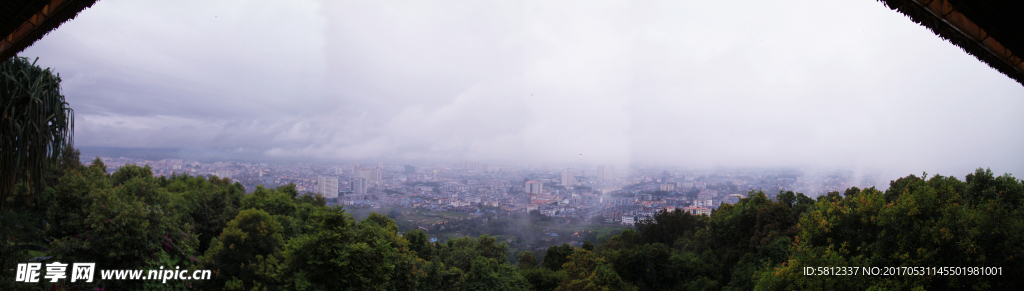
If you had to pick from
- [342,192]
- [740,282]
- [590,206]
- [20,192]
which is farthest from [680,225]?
[342,192]

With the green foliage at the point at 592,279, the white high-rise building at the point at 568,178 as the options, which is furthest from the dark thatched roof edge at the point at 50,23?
the white high-rise building at the point at 568,178

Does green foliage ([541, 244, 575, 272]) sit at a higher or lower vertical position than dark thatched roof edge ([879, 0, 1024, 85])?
lower

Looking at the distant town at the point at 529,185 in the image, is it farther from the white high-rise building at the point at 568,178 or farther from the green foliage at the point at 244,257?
the green foliage at the point at 244,257

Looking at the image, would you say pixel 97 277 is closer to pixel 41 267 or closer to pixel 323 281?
pixel 41 267

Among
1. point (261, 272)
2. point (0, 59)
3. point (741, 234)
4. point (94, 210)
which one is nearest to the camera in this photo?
point (0, 59)

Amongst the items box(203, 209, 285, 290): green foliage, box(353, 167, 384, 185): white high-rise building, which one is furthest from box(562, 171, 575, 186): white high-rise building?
box(203, 209, 285, 290): green foliage

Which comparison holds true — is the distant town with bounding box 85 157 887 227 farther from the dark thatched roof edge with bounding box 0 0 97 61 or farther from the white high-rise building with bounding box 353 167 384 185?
the dark thatched roof edge with bounding box 0 0 97 61

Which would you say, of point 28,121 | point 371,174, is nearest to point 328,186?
point 371,174
